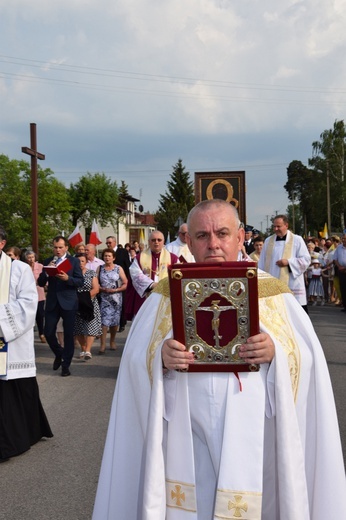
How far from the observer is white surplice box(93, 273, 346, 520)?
2.50m

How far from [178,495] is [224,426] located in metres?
0.34

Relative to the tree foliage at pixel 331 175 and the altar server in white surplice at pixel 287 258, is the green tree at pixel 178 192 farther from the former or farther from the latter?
the altar server in white surplice at pixel 287 258

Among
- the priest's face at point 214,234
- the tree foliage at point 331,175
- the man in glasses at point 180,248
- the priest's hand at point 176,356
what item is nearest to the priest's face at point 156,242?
the man in glasses at point 180,248

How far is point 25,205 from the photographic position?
55906mm

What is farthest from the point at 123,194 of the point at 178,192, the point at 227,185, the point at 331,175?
the point at 227,185

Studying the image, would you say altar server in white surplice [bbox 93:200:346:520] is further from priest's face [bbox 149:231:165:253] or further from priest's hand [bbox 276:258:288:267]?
priest's hand [bbox 276:258:288:267]

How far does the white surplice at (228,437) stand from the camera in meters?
2.50

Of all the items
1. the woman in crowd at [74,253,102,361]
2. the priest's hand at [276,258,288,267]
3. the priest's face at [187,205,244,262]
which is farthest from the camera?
the woman in crowd at [74,253,102,361]

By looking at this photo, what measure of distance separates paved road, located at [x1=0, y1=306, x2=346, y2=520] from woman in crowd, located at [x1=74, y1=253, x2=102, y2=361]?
19.5 inches

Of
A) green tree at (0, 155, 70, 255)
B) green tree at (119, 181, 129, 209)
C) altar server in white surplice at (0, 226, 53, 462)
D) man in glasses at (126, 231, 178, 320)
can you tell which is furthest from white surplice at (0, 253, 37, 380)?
green tree at (119, 181, 129, 209)

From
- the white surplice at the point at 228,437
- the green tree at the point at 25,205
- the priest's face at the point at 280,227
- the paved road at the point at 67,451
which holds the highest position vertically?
the green tree at the point at 25,205

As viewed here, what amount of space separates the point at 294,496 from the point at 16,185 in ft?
185

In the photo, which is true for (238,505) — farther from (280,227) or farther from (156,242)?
(280,227)

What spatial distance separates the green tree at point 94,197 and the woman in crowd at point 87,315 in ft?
211
